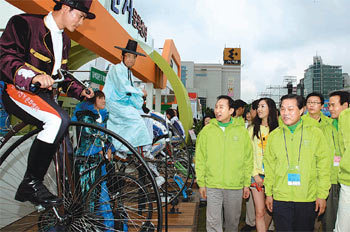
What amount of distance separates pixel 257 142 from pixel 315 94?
54.5 inches

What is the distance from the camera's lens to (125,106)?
345 cm

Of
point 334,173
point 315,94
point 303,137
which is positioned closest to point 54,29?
point 303,137

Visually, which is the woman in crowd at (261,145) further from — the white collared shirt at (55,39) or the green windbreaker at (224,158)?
the white collared shirt at (55,39)

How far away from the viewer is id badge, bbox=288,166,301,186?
2.71 metres

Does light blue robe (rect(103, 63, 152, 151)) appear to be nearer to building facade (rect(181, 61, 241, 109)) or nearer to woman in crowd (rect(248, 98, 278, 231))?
woman in crowd (rect(248, 98, 278, 231))

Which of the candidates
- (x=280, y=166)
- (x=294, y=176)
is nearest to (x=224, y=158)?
(x=280, y=166)

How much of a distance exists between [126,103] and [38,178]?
5.36ft

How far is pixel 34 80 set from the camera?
1.81 metres

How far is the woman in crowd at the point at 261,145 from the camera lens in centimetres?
348

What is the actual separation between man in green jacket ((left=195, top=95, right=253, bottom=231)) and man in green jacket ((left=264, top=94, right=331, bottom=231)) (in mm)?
340

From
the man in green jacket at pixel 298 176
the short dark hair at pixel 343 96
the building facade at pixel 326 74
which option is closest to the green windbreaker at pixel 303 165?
the man in green jacket at pixel 298 176

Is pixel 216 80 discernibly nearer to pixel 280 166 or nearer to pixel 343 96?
pixel 343 96

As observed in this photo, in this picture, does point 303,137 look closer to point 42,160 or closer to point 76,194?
point 76,194

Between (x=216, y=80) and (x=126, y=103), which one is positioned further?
(x=216, y=80)
